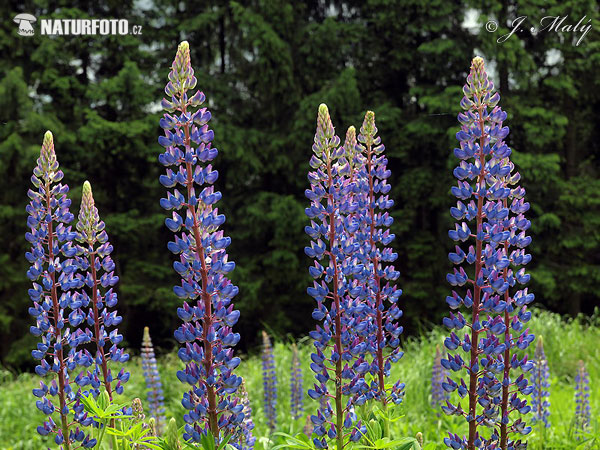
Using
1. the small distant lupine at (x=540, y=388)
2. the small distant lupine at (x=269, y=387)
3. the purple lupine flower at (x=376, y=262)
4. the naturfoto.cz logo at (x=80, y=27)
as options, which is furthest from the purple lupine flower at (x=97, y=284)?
the naturfoto.cz logo at (x=80, y=27)

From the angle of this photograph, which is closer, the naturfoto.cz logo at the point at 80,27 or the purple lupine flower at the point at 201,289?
the purple lupine flower at the point at 201,289

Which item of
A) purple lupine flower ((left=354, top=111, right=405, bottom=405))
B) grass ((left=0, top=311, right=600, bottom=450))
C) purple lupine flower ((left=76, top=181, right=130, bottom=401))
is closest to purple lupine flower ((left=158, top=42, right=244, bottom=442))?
purple lupine flower ((left=76, top=181, right=130, bottom=401))

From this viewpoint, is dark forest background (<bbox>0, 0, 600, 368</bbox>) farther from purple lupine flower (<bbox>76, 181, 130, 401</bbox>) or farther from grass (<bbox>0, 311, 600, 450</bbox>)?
purple lupine flower (<bbox>76, 181, 130, 401</bbox>)

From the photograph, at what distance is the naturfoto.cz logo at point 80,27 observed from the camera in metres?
12.6

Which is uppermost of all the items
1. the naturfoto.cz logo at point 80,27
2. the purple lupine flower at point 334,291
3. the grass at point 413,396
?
the naturfoto.cz logo at point 80,27

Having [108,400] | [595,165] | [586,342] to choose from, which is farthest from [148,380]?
[595,165]

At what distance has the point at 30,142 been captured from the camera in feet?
40.5

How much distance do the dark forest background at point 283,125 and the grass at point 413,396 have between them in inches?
133

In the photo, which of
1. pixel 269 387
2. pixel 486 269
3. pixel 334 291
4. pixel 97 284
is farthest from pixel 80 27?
A: pixel 486 269

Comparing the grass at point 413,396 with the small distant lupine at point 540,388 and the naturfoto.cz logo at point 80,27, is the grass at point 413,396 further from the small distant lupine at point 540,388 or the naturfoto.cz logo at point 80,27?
the naturfoto.cz logo at point 80,27

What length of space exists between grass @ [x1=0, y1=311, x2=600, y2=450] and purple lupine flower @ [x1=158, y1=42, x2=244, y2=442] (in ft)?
7.45

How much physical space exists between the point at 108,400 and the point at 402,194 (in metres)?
11.1

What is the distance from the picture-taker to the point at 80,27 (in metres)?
12.6

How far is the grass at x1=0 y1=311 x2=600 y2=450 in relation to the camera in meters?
4.33
